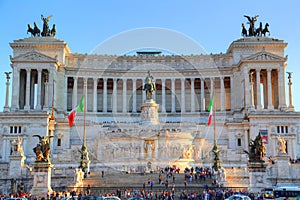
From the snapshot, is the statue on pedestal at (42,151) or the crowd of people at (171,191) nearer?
the crowd of people at (171,191)

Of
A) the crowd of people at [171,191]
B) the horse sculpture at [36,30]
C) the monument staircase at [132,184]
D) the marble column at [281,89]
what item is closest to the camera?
the crowd of people at [171,191]

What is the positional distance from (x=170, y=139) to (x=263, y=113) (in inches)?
611

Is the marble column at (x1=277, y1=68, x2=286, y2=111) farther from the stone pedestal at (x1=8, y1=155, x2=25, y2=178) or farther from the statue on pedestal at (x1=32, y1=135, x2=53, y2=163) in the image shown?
the statue on pedestal at (x1=32, y1=135, x2=53, y2=163)

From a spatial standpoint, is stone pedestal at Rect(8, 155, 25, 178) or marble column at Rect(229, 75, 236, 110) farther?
marble column at Rect(229, 75, 236, 110)

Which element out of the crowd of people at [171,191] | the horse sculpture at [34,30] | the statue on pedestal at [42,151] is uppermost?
the horse sculpture at [34,30]

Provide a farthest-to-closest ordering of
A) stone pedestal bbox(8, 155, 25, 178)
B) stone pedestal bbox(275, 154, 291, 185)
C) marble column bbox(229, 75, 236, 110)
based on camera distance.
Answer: marble column bbox(229, 75, 236, 110) < stone pedestal bbox(8, 155, 25, 178) < stone pedestal bbox(275, 154, 291, 185)

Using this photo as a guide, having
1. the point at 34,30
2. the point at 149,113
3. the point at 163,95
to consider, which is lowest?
the point at 149,113

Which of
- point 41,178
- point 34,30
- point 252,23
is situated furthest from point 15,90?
point 252,23

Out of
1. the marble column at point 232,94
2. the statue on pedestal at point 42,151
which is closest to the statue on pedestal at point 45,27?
the marble column at point 232,94

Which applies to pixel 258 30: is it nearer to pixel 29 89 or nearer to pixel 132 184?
pixel 29 89

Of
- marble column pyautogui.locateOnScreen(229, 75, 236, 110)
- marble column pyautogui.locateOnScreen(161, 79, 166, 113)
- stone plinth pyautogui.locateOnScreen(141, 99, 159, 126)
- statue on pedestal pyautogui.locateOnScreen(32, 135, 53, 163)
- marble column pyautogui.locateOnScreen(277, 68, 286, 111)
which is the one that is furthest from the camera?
marble column pyautogui.locateOnScreen(161, 79, 166, 113)

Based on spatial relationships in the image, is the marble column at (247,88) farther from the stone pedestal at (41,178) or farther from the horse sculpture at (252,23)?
the stone pedestal at (41,178)

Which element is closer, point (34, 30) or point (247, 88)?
point (247, 88)

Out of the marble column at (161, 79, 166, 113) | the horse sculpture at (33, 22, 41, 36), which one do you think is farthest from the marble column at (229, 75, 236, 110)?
the horse sculpture at (33, 22, 41, 36)
